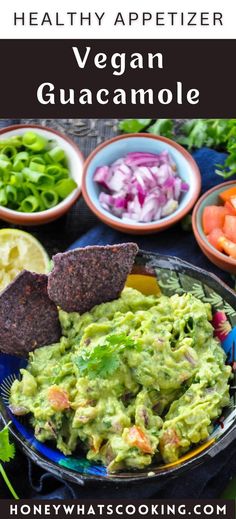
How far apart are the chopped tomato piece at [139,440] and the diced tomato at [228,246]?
4.66 feet

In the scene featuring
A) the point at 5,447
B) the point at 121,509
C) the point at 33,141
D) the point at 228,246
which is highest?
the point at 33,141

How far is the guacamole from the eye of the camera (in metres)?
3.80

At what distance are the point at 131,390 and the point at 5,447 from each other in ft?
2.21

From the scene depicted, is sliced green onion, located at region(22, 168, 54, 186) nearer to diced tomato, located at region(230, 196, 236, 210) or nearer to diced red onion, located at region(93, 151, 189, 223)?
diced red onion, located at region(93, 151, 189, 223)

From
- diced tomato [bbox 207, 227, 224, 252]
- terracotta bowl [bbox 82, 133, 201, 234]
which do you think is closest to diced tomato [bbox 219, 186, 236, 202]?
terracotta bowl [bbox 82, 133, 201, 234]

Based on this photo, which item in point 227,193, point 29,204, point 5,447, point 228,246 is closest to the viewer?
point 5,447

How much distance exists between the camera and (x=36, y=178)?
5109mm

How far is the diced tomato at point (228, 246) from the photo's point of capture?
15.8 ft

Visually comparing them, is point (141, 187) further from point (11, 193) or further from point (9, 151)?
point (9, 151)

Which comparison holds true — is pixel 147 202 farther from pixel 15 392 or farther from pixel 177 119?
pixel 15 392

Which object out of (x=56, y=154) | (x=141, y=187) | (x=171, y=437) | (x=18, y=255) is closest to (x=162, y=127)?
(x=141, y=187)

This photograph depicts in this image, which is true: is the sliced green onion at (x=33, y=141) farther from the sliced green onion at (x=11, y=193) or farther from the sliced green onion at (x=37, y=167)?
the sliced green onion at (x=11, y=193)

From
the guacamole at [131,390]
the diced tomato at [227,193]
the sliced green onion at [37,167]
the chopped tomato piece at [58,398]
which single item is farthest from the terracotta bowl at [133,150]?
the chopped tomato piece at [58,398]

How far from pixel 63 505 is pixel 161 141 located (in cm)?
231
